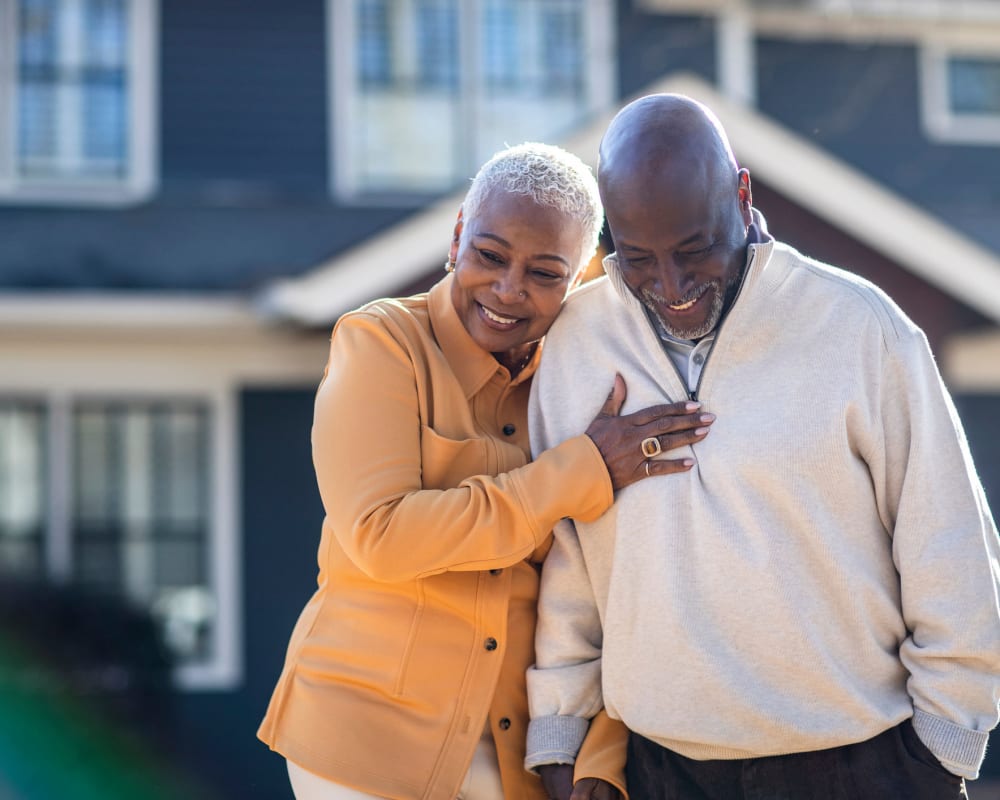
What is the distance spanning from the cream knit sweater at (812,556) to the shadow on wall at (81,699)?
640 cm

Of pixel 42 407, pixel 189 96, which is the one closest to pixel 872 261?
pixel 189 96

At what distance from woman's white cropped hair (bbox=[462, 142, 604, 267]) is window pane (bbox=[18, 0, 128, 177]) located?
24.9 ft

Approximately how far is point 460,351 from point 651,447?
19.9 inches

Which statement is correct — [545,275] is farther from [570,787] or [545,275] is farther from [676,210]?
[570,787]

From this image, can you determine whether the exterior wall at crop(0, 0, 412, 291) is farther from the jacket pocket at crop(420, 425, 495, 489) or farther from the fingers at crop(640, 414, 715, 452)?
the fingers at crop(640, 414, 715, 452)

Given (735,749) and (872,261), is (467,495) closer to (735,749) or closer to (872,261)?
(735,749)

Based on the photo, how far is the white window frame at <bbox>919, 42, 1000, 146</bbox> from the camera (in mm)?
11273

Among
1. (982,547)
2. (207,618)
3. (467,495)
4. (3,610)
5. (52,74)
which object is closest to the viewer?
(982,547)

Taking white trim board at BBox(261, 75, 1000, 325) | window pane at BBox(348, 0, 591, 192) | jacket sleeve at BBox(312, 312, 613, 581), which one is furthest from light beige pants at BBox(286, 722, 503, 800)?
window pane at BBox(348, 0, 591, 192)

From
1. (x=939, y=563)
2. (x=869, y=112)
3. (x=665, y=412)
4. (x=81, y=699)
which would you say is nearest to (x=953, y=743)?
(x=939, y=563)

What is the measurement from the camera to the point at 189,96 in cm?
985

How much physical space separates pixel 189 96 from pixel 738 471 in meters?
8.21

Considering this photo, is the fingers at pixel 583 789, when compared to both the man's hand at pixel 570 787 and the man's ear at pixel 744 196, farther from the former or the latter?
the man's ear at pixel 744 196

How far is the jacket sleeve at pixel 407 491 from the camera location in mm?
2545
